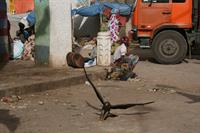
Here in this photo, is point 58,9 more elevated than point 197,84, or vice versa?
point 58,9

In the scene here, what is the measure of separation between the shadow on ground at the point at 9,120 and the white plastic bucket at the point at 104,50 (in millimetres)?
4759

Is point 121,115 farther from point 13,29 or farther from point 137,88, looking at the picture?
point 13,29

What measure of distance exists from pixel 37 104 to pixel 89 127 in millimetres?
1909

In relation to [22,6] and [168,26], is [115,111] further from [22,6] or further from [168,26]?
[22,6]

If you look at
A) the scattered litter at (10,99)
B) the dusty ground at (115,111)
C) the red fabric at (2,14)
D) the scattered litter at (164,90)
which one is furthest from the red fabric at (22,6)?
the scattered litter at (10,99)

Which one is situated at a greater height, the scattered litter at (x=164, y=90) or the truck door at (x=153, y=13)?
the truck door at (x=153, y=13)

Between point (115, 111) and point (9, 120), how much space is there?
67.7 inches

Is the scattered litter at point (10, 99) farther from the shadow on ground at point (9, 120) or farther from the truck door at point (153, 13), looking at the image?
the truck door at point (153, 13)

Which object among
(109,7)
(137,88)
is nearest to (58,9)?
(137,88)

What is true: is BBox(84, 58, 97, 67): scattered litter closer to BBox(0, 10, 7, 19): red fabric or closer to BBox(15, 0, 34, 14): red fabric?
BBox(0, 10, 7, 19): red fabric

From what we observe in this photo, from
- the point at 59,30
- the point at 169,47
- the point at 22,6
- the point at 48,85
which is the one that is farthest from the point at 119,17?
the point at 48,85

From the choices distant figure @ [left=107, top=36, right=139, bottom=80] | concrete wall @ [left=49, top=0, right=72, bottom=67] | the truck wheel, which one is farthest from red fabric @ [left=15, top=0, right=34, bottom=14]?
distant figure @ [left=107, top=36, right=139, bottom=80]

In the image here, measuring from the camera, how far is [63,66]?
12.5 metres

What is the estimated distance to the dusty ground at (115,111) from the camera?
7348 millimetres
